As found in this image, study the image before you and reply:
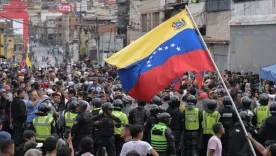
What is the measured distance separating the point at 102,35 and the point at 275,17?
44.6 m

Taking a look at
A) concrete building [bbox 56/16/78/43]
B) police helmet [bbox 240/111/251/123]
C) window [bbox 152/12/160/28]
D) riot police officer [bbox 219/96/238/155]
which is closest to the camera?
police helmet [bbox 240/111/251/123]

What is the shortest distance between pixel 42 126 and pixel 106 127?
1.58 metres

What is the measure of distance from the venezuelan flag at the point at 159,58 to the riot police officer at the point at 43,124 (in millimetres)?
2003

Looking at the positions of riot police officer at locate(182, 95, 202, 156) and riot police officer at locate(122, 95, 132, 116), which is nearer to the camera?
riot police officer at locate(182, 95, 202, 156)

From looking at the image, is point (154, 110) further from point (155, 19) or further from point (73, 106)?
point (155, 19)

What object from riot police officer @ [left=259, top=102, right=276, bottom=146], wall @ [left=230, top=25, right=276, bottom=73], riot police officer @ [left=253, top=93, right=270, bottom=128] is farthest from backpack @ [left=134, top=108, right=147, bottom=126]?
wall @ [left=230, top=25, right=276, bottom=73]

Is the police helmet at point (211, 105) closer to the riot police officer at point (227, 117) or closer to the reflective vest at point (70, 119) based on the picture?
the riot police officer at point (227, 117)

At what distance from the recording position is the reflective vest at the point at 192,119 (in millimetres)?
13250

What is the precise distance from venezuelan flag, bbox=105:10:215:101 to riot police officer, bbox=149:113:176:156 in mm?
621

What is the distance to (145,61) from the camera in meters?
10.4

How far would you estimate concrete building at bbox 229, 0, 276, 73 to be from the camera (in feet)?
105

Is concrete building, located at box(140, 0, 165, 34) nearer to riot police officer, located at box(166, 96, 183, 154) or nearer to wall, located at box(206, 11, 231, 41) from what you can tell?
wall, located at box(206, 11, 231, 41)

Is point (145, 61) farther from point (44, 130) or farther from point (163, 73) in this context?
point (44, 130)

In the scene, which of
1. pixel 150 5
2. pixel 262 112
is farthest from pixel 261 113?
pixel 150 5
